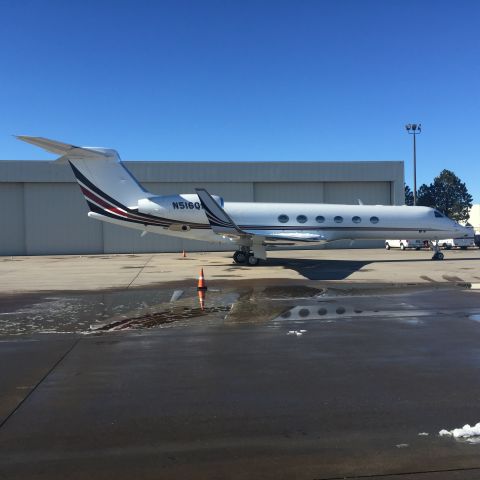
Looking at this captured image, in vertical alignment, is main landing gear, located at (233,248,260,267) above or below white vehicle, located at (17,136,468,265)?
below

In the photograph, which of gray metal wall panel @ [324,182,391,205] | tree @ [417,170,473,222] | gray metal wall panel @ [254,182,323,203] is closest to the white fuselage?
gray metal wall panel @ [254,182,323,203]

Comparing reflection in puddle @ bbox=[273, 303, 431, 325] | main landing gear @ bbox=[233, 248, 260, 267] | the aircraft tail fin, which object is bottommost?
reflection in puddle @ bbox=[273, 303, 431, 325]

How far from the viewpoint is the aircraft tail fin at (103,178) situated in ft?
73.9

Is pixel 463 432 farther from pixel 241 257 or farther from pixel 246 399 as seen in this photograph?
pixel 241 257

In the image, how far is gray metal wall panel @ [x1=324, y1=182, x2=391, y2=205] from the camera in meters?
42.8

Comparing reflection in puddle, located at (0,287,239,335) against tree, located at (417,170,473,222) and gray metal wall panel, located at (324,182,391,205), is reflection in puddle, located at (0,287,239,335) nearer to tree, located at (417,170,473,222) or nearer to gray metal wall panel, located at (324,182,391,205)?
gray metal wall panel, located at (324,182,391,205)

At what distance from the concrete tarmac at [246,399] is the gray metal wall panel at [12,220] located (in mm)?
33281

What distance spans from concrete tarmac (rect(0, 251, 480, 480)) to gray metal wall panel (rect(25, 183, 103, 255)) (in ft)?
105

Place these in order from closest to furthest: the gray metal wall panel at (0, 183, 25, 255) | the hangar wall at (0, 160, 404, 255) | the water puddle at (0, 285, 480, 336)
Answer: the water puddle at (0, 285, 480, 336) < the gray metal wall panel at (0, 183, 25, 255) < the hangar wall at (0, 160, 404, 255)

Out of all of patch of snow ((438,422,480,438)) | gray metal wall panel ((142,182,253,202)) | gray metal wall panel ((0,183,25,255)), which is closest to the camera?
patch of snow ((438,422,480,438))

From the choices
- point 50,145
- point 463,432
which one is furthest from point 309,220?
point 463,432

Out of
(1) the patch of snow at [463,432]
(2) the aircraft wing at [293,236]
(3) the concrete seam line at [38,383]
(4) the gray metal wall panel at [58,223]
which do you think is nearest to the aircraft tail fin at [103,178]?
(2) the aircraft wing at [293,236]

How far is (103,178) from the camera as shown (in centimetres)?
2298

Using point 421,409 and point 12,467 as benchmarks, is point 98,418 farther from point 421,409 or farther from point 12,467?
point 421,409
